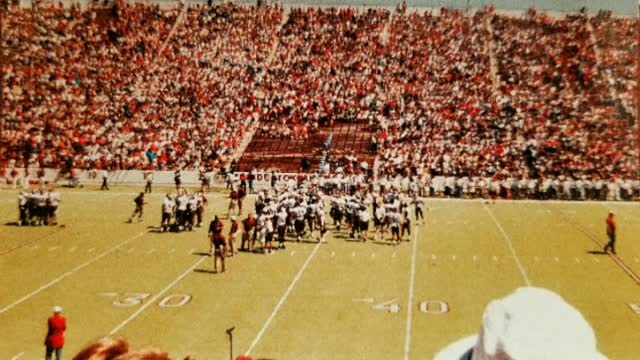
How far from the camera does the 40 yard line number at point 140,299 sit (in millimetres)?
11016

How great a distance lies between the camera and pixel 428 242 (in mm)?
15969

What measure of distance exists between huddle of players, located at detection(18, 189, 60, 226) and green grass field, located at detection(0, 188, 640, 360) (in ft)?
1.28

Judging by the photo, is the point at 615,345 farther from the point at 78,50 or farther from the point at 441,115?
the point at 78,50

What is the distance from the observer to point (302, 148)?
2681 centimetres

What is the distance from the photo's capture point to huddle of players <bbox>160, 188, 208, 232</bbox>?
55.3 ft

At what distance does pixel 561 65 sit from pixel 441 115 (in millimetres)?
5987

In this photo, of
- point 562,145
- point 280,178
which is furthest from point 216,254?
point 562,145

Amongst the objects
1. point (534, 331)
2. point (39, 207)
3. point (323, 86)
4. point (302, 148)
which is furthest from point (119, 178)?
point (534, 331)

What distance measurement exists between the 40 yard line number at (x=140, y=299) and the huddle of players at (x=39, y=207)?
256 inches

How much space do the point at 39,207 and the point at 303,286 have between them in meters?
8.39

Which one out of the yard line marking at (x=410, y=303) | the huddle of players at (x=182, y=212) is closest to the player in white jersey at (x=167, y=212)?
the huddle of players at (x=182, y=212)

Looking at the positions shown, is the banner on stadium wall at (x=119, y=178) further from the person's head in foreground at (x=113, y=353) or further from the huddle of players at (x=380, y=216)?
the person's head in foreground at (x=113, y=353)

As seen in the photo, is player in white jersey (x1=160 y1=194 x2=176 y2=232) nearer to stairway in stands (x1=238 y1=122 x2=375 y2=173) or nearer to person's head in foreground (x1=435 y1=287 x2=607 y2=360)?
stairway in stands (x1=238 y1=122 x2=375 y2=173)

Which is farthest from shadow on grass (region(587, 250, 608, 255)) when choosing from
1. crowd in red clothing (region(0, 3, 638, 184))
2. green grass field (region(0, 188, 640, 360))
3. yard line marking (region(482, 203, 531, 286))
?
Answer: crowd in red clothing (region(0, 3, 638, 184))
